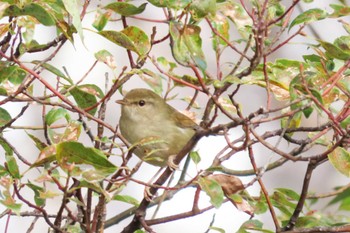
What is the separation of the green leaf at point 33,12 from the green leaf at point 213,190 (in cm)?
41

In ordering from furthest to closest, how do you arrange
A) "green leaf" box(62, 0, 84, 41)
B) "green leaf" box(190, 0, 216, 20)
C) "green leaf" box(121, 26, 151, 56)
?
"green leaf" box(121, 26, 151, 56) → "green leaf" box(190, 0, 216, 20) → "green leaf" box(62, 0, 84, 41)

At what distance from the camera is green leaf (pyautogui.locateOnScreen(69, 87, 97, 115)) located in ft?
5.83

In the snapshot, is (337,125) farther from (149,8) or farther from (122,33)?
(149,8)

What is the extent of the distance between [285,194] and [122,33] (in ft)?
1.92

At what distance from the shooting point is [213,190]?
1.52 meters

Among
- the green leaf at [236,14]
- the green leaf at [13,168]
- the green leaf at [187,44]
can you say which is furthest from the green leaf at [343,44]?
the green leaf at [13,168]

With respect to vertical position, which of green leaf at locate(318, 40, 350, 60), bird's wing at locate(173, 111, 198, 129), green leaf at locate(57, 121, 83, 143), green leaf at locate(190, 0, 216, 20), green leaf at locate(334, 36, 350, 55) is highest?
bird's wing at locate(173, 111, 198, 129)

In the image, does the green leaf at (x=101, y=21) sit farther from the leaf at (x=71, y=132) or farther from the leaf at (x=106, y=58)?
the leaf at (x=71, y=132)

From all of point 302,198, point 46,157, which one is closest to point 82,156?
point 46,157

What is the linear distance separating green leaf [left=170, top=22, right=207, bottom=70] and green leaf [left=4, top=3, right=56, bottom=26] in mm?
227

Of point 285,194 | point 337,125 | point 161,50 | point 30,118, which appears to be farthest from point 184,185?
point 161,50

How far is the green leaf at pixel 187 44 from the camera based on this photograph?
149 centimetres

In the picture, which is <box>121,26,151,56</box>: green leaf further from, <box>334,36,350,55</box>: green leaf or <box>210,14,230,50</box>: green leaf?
<box>334,36,350,55</box>: green leaf

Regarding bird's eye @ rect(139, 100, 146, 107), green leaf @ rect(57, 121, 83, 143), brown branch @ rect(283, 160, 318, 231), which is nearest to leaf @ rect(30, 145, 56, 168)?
green leaf @ rect(57, 121, 83, 143)
